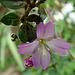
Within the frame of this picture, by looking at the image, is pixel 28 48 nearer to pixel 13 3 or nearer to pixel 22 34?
pixel 22 34

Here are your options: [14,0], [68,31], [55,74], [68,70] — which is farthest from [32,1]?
[68,31]

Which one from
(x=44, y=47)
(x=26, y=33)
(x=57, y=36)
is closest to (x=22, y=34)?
(x=26, y=33)

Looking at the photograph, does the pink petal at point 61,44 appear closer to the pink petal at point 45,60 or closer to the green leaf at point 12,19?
the pink petal at point 45,60

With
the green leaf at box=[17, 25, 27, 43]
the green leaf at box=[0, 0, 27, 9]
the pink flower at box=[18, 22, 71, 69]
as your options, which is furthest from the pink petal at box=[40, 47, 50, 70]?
the green leaf at box=[0, 0, 27, 9]

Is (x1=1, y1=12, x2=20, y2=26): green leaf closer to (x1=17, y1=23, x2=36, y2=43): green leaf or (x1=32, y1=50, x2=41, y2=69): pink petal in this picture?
(x1=17, y1=23, x2=36, y2=43): green leaf

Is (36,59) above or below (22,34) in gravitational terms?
below

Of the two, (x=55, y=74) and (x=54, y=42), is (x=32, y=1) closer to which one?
(x=54, y=42)

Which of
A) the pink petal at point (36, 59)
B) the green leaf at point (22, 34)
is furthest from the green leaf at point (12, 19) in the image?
the pink petal at point (36, 59)

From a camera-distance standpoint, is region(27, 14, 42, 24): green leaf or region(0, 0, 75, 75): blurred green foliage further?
region(0, 0, 75, 75): blurred green foliage
